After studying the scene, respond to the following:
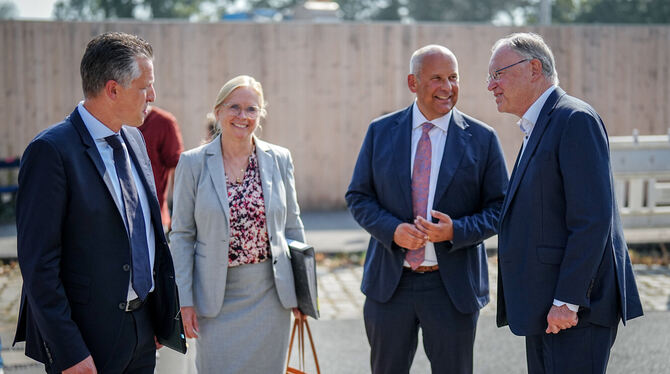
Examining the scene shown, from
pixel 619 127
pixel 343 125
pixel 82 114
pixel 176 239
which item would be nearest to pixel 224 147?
pixel 176 239

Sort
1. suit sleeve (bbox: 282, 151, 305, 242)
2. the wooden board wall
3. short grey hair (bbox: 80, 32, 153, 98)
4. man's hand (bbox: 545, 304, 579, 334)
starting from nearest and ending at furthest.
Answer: short grey hair (bbox: 80, 32, 153, 98)
man's hand (bbox: 545, 304, 579, 334)
suit sleeve (bbox: 282, 151, 305, 242)
the wooden board wall

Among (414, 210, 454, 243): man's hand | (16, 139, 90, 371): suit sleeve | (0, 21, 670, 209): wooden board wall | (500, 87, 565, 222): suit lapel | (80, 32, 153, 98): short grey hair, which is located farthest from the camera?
(0, 21, 670, 209): wooden board wall

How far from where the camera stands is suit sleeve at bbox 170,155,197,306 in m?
3.80

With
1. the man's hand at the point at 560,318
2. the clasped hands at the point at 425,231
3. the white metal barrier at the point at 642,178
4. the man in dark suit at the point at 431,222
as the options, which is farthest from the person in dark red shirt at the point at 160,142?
the white metal barrier at the point at 642,178

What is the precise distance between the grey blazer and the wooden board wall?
7.57 m

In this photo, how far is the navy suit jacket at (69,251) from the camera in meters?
2.51

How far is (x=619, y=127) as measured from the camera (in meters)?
12.4

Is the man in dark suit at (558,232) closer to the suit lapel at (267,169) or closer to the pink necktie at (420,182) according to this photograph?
the pink necktie at (420,182)

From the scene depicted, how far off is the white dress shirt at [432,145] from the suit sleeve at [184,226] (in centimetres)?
118

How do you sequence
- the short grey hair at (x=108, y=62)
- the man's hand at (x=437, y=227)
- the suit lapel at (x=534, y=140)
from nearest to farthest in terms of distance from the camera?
the short grey hair at (x=108, y=62) < the suit lapel at (x=534, y=140) < the man's hand at (x=437, y=227)

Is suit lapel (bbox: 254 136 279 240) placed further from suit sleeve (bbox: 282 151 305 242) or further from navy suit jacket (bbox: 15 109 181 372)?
navy suit jacket (bbox: 15 109 181 372)

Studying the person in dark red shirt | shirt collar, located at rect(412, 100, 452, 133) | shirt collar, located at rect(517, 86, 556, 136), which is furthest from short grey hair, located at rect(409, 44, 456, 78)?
the person in dark red shirt

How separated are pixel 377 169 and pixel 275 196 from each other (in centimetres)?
59

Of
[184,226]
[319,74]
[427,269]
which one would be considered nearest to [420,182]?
[427,269]
